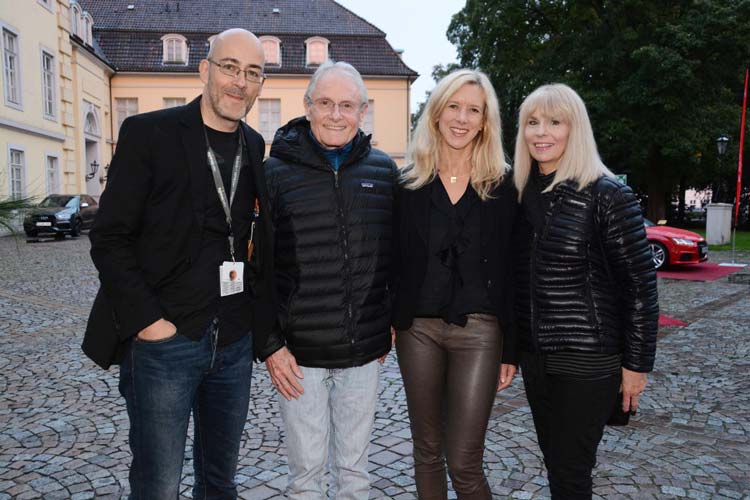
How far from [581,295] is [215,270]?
1.42 metres

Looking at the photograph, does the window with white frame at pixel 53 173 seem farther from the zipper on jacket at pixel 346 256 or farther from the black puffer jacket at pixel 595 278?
the black puffer jacket at pixel 595 278

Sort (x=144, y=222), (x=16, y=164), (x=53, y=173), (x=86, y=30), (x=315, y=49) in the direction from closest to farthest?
(x=144, y=222) → (x=16, y=164) → (x=53, y=173) → (x=86, y=30) → (x=315, y=49)

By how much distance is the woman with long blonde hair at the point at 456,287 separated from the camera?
7.98 feet

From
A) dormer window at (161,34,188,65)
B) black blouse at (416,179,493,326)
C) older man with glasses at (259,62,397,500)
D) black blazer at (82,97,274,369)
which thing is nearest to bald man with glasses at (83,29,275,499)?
black blazer at (82,97,274,369)

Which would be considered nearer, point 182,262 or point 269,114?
point 182,262

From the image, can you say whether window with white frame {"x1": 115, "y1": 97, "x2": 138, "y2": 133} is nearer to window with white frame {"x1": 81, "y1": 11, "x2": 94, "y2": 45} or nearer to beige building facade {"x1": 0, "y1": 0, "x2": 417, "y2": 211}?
beige building facade {"x1": 0, "y1": 0, "x2": 417, "y2": 211}

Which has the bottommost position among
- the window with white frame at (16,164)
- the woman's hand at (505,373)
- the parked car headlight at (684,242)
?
the parked car headlight at (684,242)

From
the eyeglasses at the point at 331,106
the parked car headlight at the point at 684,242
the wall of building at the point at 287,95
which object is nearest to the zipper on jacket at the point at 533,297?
the eyeglasses at the point at 331,106

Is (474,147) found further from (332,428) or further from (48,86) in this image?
(48,86)

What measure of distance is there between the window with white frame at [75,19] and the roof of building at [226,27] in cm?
480

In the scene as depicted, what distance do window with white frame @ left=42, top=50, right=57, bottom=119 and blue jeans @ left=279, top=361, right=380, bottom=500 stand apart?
82.3ft

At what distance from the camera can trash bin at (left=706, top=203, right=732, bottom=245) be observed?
19.6 meters

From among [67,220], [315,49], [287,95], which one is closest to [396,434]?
[67,220]

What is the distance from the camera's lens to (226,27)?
108ft
